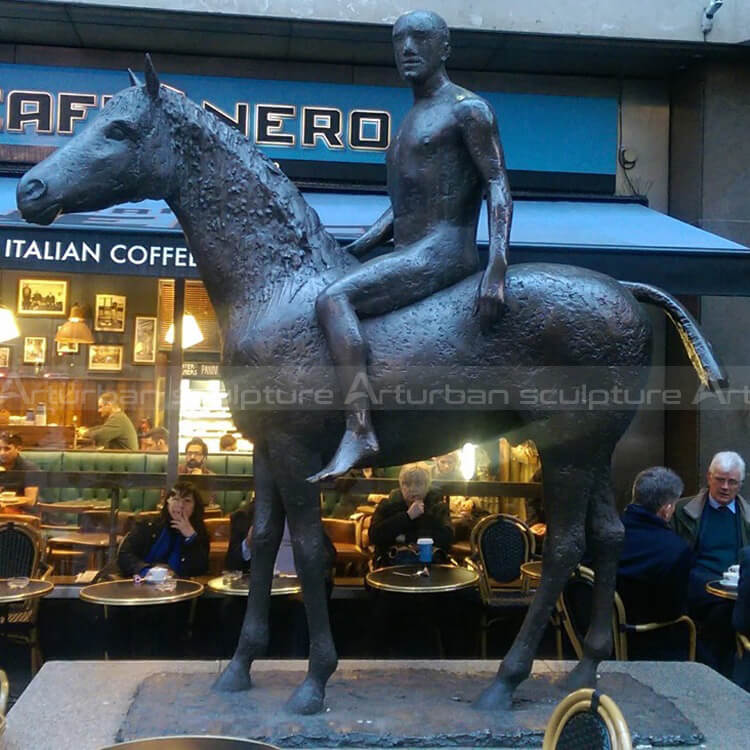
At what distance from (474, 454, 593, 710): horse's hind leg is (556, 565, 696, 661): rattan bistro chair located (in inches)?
38.4

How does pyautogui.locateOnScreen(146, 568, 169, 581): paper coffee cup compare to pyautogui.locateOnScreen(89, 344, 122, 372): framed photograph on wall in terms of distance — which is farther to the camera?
pyautogui.locateOnScreen(89, 344, 122, 372): framed photograph on wall

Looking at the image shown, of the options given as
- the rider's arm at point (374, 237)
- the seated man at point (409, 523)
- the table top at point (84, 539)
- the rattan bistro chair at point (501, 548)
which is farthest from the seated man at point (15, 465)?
the rider's arm at point (374, 237)

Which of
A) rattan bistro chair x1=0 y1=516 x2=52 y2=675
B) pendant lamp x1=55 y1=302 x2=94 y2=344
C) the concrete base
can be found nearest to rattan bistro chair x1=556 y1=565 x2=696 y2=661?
the concrete base

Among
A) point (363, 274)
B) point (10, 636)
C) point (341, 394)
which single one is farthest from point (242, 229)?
point (10, 636)

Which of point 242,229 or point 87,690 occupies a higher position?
point 242,229

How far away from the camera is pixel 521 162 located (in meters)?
8.20

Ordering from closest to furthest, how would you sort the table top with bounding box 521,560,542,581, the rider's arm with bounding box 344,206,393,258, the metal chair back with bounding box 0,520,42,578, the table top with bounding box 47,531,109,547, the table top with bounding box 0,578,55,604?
the rider's arm with bounding box 344,206,393,258
the table top with bounding box 0,578,55,604
the table top with bounding box 521,560,542,581
the metal chair back with bounding box 0,520,42,578
the table top with bounding box 47,531,109,547

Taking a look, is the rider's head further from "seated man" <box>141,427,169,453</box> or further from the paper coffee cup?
"seated man" <box>141,427,169,453</box>

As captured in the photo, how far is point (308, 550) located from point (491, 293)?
121 cm

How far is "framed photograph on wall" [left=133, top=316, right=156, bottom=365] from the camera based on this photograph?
8.27 m

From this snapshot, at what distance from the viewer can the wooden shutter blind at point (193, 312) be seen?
8109 mm

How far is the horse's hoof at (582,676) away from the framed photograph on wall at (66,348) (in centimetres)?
597

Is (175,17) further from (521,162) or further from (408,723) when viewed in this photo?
(408,723)

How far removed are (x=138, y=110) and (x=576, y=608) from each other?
3.30 meters
